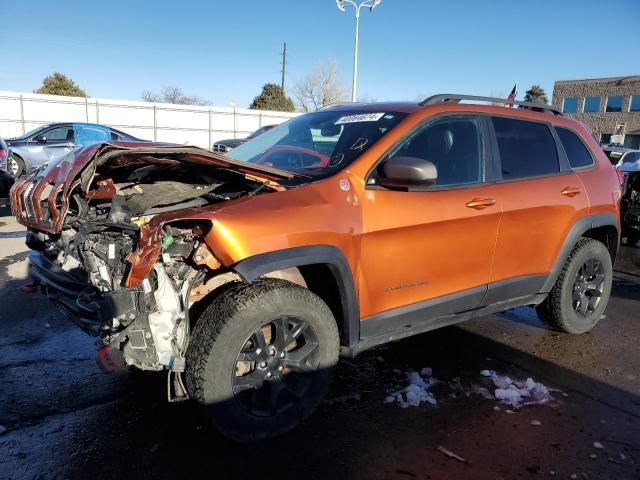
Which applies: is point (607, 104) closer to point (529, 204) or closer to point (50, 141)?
point (50, 141)

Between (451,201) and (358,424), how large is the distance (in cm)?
147

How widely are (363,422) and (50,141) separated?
557 inches

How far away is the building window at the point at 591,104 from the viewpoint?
156ft

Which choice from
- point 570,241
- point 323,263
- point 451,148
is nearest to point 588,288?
point 570,241

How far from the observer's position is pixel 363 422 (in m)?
2.92

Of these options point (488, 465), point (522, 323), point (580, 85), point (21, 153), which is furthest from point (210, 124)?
point (580, 85)

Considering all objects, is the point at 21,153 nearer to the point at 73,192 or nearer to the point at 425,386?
the point at 73,192

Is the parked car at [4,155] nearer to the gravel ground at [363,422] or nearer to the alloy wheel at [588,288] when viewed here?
the gravel ground at [363,422]

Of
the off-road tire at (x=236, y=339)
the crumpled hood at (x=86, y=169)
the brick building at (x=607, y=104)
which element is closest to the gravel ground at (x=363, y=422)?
the off-road tire at (x=236, y=339)

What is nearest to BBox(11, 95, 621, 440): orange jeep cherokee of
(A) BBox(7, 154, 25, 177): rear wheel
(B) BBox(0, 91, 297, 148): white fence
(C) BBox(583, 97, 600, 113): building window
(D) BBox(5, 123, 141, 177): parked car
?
(A) BBox(7, 154, 25, 177): rear wheel

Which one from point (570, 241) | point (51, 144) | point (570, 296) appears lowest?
point (570, 296)

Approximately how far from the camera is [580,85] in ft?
160

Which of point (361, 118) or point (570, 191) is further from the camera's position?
point (570, 191)

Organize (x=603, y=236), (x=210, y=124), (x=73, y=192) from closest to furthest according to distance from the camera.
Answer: (x=73, y=192) < (x=603, y=236) < (x=210, y=124)
